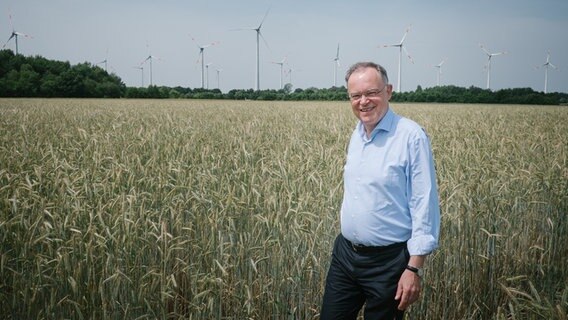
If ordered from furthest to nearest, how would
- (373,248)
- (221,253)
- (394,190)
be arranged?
(221,253)
(373,248)
(394,190)

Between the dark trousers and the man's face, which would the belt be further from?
the man's face

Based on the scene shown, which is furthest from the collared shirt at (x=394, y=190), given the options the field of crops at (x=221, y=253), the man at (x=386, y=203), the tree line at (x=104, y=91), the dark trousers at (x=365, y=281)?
the tree line at (x=104, y=91)

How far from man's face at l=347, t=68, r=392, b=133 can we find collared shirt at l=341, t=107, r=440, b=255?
7cm

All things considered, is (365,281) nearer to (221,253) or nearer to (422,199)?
(422,199)

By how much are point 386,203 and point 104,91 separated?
3255 inches

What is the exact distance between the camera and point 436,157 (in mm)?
8562

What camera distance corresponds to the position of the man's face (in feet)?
9.62

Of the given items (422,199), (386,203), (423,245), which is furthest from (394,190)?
(423,245)

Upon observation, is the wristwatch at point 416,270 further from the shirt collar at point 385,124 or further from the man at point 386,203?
the shirt collar at point 385,124

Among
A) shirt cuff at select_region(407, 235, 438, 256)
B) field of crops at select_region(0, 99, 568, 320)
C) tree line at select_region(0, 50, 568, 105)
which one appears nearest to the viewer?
shirt cuff at select_region(407, 235, 438, 256)

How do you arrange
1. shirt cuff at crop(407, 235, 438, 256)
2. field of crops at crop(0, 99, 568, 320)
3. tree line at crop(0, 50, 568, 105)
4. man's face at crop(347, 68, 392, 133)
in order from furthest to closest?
tree line at crop(0, 50, 568, 105)
field of crops at crop(0, 99, 568, 320)
man's face at crop(347, 68, 392, 133)
shirt cuff at crop(407, 235, 438, 256)

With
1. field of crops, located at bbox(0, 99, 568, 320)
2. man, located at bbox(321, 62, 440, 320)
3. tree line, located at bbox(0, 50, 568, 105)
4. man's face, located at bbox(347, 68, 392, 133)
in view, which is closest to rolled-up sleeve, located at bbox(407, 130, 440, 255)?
man, located at bbox(321, 62, 440, 320)

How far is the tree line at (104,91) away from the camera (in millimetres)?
70312

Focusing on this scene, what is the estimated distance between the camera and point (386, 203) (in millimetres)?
2943
